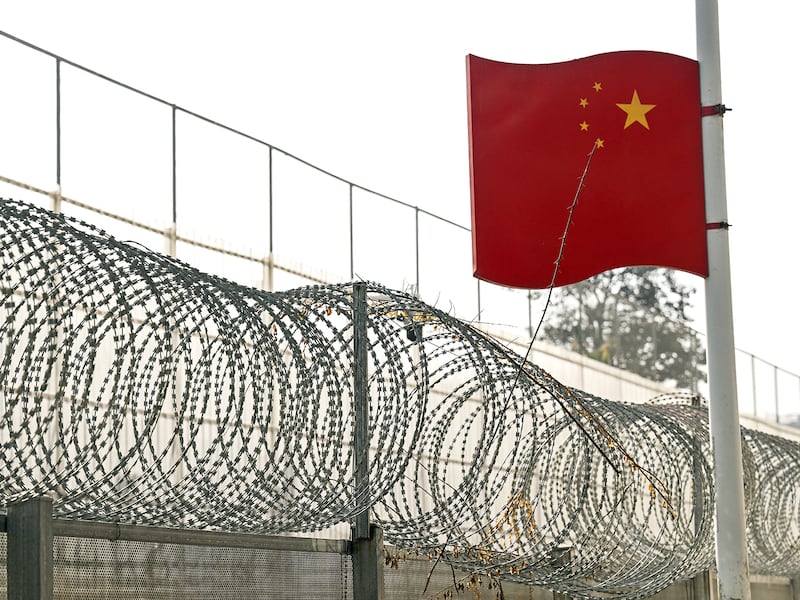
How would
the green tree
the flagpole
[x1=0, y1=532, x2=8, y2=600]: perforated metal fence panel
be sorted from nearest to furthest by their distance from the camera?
[x1=0, y1=532, x2=8, y2=600]: perforated metal fence panel < the flagpole < the green tree

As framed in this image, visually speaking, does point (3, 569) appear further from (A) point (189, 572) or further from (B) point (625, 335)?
(B) point (625, 335)

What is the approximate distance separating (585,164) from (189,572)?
168 inches

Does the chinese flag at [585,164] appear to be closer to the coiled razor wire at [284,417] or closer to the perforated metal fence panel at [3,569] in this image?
the coiled razor wire at [284,417]

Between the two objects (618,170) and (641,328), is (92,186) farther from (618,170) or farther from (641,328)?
(641,328)

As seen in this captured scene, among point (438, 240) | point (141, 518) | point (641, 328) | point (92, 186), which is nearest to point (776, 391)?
point (641, 328)

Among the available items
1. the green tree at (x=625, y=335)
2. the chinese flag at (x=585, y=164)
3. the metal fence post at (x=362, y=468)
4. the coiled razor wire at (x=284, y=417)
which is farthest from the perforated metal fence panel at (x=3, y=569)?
the green tree at (x=625, y=335)

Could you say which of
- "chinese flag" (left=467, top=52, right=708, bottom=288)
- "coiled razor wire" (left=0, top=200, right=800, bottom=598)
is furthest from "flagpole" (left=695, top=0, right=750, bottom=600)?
"coiled razor wire" (left=0, top=200, right=800, bottom=598)

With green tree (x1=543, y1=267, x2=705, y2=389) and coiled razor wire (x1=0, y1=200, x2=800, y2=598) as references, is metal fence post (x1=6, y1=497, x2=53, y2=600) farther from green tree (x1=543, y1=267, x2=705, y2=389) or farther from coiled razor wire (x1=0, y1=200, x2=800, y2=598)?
green tree (x1=543, y1=267, x2=705, y2=389)

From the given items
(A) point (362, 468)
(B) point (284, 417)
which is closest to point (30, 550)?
(B) point (284, 417)

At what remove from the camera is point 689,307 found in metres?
45.7

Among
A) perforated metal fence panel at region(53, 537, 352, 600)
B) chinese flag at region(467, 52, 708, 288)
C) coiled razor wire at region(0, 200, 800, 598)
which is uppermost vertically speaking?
chinese flag at region(467, 52, 708, 288)

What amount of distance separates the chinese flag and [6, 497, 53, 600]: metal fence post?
418 cm

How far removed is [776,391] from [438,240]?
1468cm

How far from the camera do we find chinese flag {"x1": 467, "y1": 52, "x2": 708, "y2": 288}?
9.41 m
